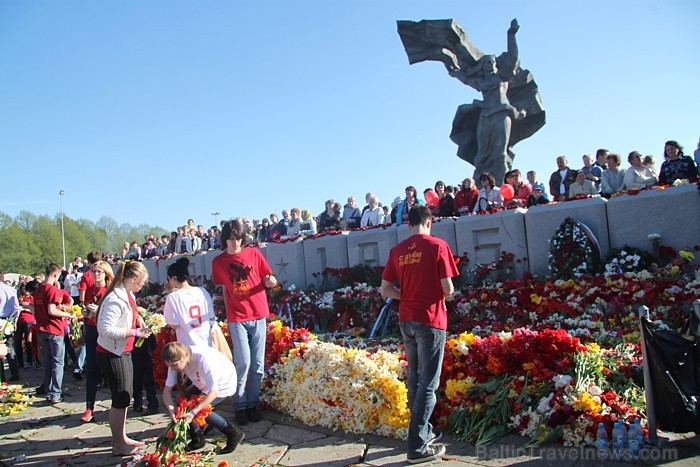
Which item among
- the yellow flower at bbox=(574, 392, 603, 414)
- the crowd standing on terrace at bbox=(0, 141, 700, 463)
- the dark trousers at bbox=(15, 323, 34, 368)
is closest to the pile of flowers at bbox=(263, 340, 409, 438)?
the crowd standing on terrace at bbox=(0, 141, 700, 463)

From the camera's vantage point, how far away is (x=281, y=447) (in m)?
4.40

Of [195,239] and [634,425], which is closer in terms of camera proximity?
[634,425]

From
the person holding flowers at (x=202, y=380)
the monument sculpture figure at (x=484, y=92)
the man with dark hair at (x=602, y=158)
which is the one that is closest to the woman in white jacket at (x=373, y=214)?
the man with dark hair at (x=602, y=158)

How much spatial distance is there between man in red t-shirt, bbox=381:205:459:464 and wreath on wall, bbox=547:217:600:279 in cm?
432

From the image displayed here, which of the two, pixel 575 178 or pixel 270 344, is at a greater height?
pixel 575 178

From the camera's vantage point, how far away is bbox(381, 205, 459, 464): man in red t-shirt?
A: 3.84m

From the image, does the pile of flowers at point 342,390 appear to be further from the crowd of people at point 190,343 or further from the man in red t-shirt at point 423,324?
the man in red t-shirt at point 423,324

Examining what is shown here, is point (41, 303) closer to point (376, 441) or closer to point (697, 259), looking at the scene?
point (376, 441)

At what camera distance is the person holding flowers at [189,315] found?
4.86 m

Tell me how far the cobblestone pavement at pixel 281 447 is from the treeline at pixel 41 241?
156ft

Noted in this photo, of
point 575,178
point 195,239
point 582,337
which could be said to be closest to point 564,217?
point 575,178

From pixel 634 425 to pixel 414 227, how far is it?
1.98 m

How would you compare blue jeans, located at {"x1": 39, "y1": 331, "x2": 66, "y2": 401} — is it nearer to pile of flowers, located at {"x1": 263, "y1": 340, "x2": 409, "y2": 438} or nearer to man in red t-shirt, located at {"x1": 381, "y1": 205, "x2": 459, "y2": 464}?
pile of flowers, located at {"x1": 263, "y1": 340, "x2": 409, "y2": 438}

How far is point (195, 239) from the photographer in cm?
1755
